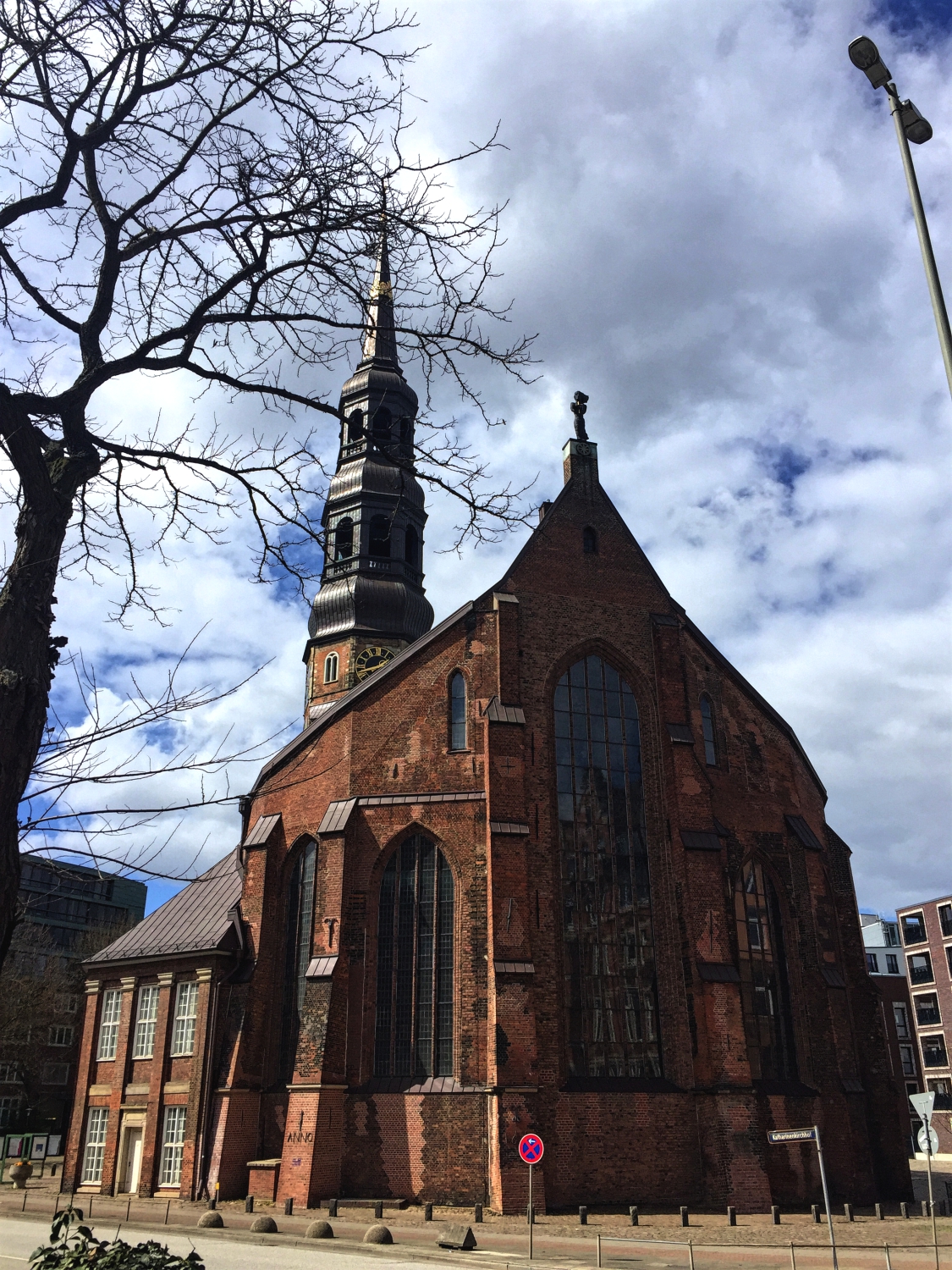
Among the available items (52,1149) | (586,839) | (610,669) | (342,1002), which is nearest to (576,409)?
(610,669)

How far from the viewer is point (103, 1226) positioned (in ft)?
66.4

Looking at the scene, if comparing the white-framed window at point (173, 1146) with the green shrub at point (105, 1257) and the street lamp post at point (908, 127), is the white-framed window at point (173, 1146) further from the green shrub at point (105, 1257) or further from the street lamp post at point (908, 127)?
the street lamp post at point (908, 127)

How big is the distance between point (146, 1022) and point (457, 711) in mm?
12389

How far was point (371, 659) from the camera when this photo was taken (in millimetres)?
43312

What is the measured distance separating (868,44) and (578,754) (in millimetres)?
19667

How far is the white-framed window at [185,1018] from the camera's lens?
27672 millimetres

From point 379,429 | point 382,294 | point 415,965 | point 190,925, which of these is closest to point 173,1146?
point 190,925

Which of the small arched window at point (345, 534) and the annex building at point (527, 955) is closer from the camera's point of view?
the annex building at point (527, 955)

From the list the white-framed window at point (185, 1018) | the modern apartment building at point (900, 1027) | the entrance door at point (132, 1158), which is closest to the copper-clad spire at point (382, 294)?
the white-framed window at point (185, 1018)

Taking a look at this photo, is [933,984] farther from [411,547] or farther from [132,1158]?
[132,1158]

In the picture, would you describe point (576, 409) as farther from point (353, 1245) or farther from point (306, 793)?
point (353, 1245)

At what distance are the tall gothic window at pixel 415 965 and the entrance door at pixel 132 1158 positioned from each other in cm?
831

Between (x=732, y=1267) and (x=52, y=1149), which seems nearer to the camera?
(x=732, y=1267)

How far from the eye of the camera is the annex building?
23.0 meters
